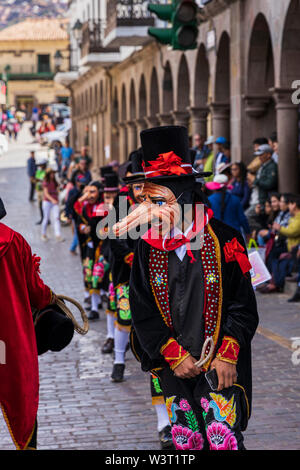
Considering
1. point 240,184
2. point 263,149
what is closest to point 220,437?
point 263,149

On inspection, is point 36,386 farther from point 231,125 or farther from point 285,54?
point 231,125

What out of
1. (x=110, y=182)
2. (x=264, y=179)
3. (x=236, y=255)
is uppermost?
(x=236, y=255)

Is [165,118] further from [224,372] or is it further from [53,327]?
[224,372]

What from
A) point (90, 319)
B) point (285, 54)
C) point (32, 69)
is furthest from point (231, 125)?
point (32, 69)

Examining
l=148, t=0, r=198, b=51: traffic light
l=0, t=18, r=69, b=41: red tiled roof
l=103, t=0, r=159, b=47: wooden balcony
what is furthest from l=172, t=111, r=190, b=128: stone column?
l=0, t=18, r=69, b=41: red tiled roof

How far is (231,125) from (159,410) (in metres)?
13.6

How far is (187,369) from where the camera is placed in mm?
4723

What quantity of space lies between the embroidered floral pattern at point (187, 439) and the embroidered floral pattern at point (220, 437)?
142mm

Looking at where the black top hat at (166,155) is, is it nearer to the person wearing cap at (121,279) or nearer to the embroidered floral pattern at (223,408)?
the embroidered floral pattern at (223,408)

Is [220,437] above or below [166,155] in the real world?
below

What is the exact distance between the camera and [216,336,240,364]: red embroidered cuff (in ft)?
15.4

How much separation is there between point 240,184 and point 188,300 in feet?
39.9

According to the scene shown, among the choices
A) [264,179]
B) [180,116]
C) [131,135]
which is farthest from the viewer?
[131,135]

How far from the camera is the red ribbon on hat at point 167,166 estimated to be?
4.88m
